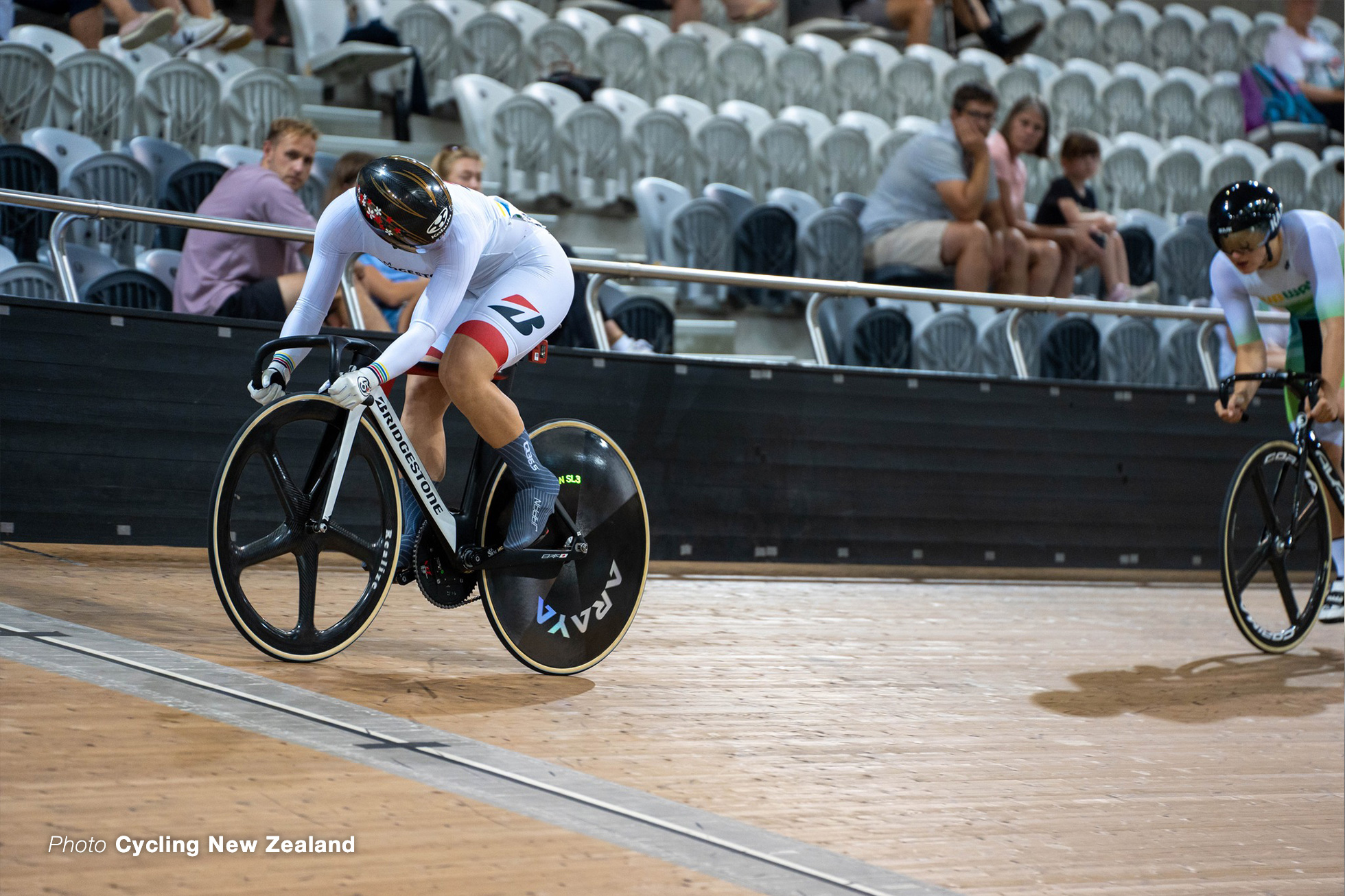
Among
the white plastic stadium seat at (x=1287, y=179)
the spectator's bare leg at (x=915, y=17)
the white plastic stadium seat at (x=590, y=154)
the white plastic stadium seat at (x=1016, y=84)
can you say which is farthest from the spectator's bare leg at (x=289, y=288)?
the white plastic stadium seat at (x=1287, y=179)

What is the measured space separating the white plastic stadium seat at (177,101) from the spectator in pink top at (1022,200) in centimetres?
430

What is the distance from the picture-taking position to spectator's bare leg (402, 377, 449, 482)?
149 inches

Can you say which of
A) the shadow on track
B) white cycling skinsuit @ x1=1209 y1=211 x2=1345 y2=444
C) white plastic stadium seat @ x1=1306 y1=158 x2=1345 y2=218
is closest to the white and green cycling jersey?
white cycling skinsuit @ x1=1209 y1=211 x2=1345 y2=444

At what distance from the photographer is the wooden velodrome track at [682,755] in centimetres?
232

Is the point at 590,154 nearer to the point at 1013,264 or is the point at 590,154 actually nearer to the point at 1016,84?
the point at 1013,264

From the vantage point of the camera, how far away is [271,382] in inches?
131

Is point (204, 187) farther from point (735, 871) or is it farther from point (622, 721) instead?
point (735, 871)

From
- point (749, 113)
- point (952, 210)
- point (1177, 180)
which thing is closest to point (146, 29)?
point (749, 113)

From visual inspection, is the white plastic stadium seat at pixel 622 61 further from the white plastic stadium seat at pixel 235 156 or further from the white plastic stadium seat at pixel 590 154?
the white plastic stadium seat at pixel 235 156

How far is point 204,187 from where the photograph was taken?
6.29 meters

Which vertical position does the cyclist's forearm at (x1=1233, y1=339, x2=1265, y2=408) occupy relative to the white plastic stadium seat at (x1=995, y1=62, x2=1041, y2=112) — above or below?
below

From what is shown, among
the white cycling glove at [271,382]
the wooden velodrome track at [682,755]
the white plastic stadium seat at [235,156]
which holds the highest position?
the white plastic stadium seat at [235,156]

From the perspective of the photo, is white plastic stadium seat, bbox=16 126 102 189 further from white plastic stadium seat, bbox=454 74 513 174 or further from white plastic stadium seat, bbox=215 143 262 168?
white plastic stadium seat, bbox=454 74 513 174

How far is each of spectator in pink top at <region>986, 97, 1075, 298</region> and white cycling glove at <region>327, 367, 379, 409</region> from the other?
5.25 m
